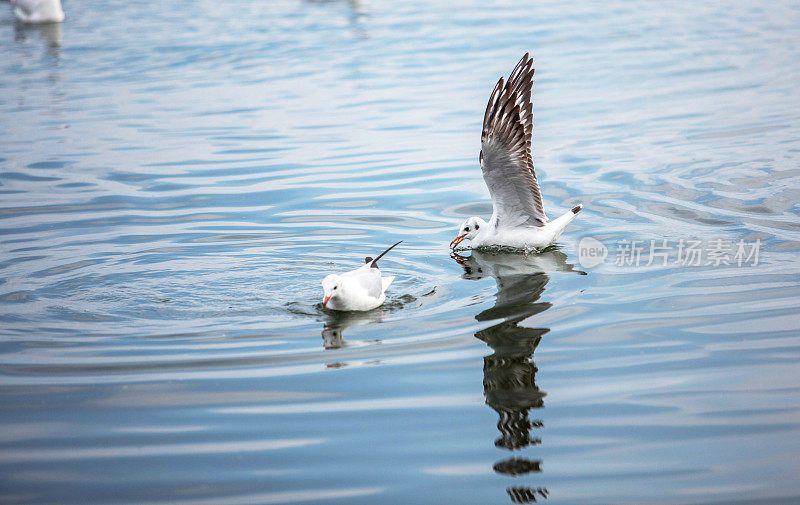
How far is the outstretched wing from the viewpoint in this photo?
9234 mm

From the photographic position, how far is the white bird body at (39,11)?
2869 cm

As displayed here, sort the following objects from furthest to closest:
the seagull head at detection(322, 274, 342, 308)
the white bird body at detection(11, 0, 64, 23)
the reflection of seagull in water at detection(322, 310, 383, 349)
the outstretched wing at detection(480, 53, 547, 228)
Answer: the white bird body at detection(11, 0, 64, 23)
the outstretched wing at detection(480, 53, 547, 228)
the seagull head at detection(322, 274, 342, 308)
the reflection of seagull in water at detection(322, 310, 383, 349)

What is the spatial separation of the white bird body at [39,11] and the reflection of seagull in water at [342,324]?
A: 24709 millimetres

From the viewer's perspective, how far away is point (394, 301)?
26.1ft

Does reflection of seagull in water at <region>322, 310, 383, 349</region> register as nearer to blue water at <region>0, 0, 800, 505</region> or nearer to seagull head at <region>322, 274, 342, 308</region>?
blue water at <region>0, 0, 800, 505</region>

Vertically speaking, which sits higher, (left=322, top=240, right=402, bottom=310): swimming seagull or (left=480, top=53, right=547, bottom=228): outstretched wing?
(left=480, top=53, right=547, bottom=228): outstretched wing

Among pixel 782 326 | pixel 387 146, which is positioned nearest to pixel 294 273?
pixel 782 326

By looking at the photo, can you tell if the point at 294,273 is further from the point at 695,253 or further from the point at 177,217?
the point at 695,253

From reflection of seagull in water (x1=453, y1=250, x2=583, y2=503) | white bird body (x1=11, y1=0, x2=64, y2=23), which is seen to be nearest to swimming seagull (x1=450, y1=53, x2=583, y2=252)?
reflection of seagull in water (x1=453, y1=250, x2=583, y2=503)

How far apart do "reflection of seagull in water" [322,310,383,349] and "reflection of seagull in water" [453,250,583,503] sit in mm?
840

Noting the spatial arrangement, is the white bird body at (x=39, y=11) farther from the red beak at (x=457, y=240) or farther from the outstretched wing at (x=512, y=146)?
the outstretched wing at (x=512, y=146)

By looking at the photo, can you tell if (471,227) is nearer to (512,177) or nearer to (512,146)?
(512,177)

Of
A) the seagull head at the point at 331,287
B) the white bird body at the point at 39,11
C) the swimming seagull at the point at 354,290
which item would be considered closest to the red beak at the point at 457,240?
the swimming seagull at the point at 354,290

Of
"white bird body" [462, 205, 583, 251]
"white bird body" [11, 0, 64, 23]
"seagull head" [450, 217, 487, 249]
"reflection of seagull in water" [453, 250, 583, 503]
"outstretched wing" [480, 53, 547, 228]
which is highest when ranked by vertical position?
"white bird body" [11, 0, 64, 23]
